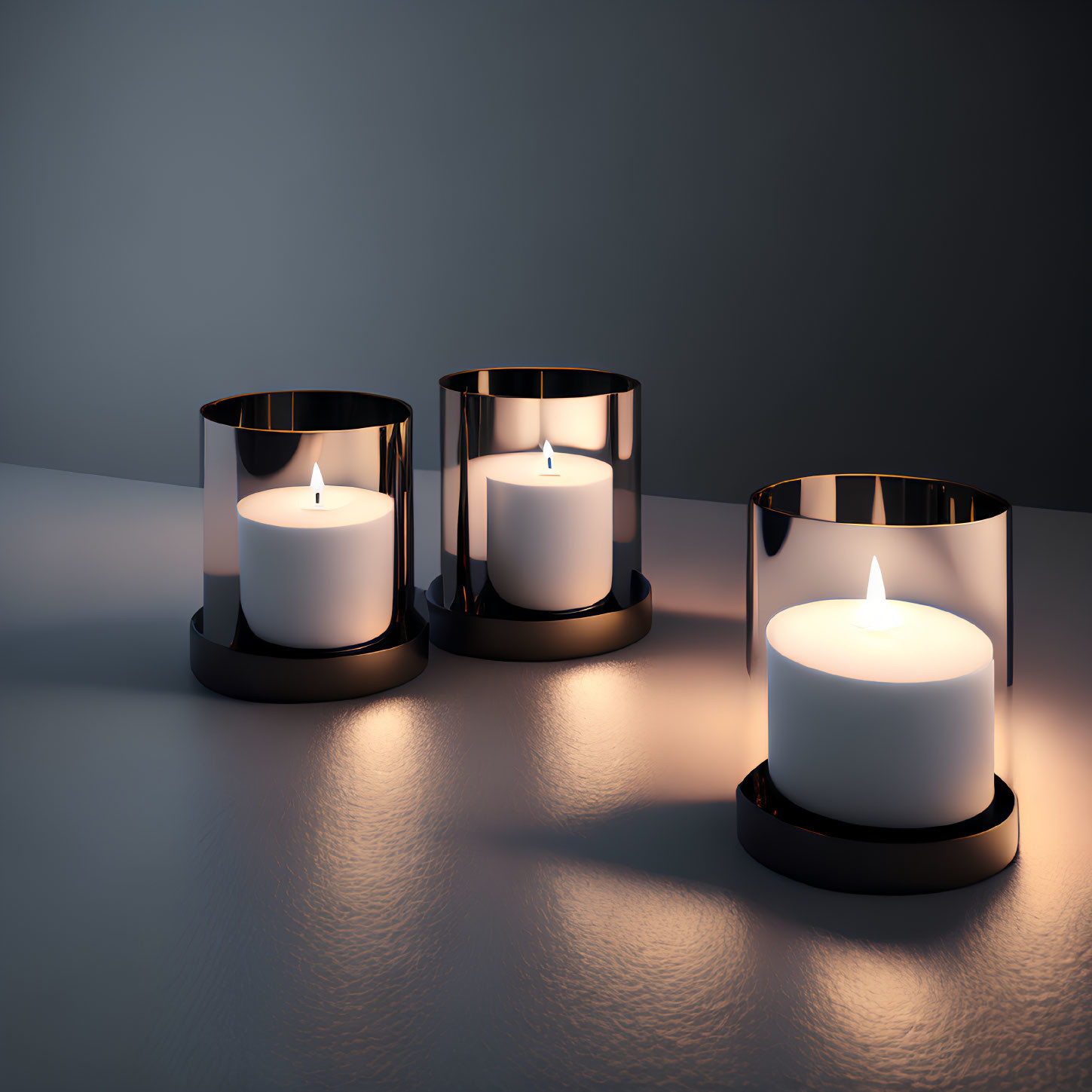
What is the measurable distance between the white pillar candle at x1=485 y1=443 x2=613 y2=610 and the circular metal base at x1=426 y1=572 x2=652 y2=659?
2 cm

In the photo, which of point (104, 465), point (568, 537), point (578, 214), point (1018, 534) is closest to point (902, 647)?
point (568, 537)

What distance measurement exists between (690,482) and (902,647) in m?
0.95

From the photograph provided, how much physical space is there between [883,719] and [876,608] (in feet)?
0.19

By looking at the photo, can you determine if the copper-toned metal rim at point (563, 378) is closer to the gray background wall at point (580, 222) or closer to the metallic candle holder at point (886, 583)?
the metallic candle holder at point (886, 583)

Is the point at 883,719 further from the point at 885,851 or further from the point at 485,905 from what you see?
the point at 485,905

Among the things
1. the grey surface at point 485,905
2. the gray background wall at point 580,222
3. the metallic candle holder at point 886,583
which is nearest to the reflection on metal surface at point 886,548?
the metallic candle holder at point 886,583

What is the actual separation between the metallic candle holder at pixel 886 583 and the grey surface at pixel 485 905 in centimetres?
1

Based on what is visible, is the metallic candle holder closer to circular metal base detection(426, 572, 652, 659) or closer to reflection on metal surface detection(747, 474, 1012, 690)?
reflection on metal surface detection(747, 474, 1012, 690)

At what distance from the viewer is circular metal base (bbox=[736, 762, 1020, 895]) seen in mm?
487

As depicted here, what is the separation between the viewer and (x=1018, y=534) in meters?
1.12

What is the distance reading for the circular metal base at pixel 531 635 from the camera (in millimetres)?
786

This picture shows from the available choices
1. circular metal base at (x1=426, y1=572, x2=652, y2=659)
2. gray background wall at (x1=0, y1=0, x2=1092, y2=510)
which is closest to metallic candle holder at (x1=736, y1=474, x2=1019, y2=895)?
circular metal base at (x1=426, y1=572, x2=652, y2=659)

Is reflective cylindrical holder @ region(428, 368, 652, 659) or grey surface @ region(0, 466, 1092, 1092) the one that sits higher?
reflective cylindrical holder @ region(428, 368, 652, 659)

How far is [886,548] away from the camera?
A: 523mm
